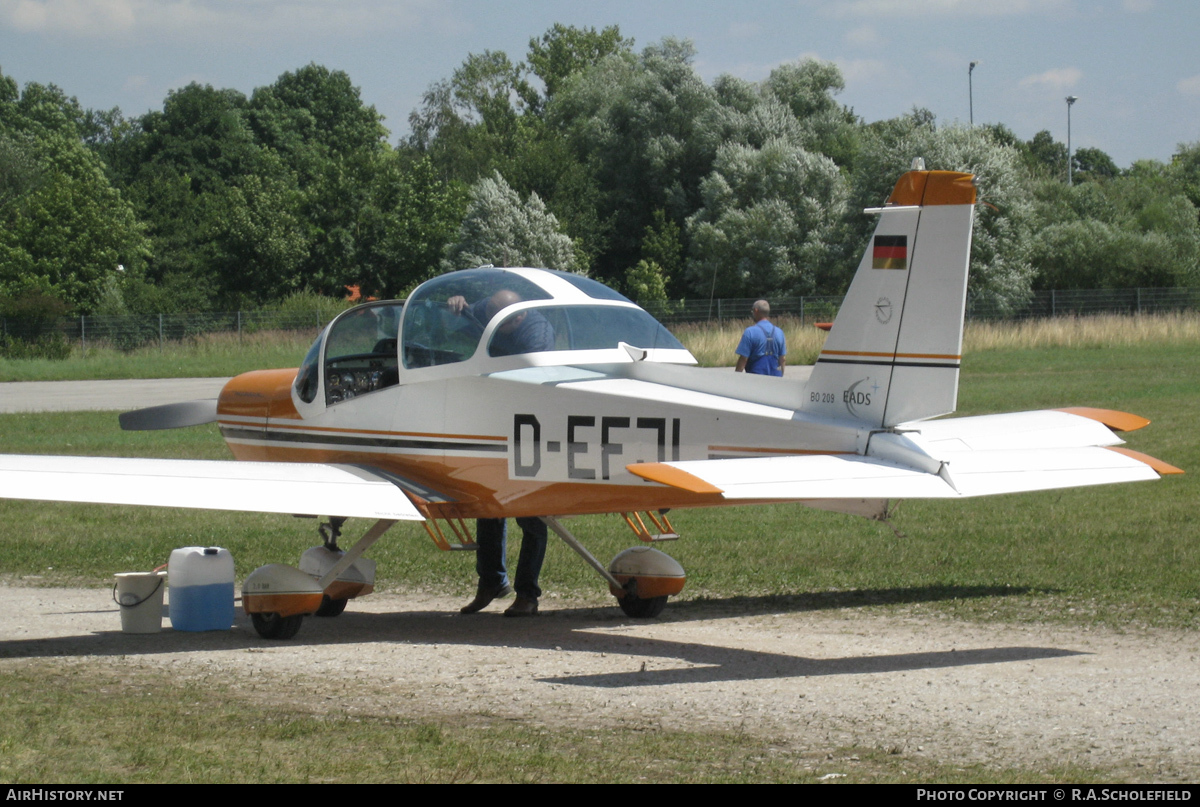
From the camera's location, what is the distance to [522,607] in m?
8.88

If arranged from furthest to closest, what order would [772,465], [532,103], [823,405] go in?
[532,103] < [823,405] < [772,465]

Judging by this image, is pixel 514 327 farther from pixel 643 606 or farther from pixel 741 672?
pixel 741 672

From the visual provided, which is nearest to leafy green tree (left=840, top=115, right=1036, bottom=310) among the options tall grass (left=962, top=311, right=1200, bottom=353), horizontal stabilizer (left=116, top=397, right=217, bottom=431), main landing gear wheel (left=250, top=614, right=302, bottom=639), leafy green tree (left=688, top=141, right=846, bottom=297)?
leafy green tree (left=688, top=141, right=846, bottom=297)

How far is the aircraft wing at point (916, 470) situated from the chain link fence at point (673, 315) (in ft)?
124

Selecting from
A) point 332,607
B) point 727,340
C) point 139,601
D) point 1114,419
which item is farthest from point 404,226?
point 1114,419

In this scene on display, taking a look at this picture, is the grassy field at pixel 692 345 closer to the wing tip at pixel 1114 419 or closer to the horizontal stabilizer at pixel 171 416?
the horizontal stabilizer at pixel 171 416

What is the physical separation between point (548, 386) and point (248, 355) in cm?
3566

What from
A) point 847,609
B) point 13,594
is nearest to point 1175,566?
point 847,609

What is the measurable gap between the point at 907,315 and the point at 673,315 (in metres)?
39.2

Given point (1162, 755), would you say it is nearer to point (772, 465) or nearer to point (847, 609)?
point (772, 465)

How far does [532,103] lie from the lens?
92.0m

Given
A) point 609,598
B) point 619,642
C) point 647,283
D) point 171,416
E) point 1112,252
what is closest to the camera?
point 619,642

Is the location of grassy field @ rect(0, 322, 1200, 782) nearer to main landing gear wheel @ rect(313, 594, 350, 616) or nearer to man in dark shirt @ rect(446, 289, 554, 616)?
man in dark shirt @ rect(446, 289, 554, 616)

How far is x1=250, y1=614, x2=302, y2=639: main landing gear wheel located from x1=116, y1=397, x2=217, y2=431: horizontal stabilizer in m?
2.63
